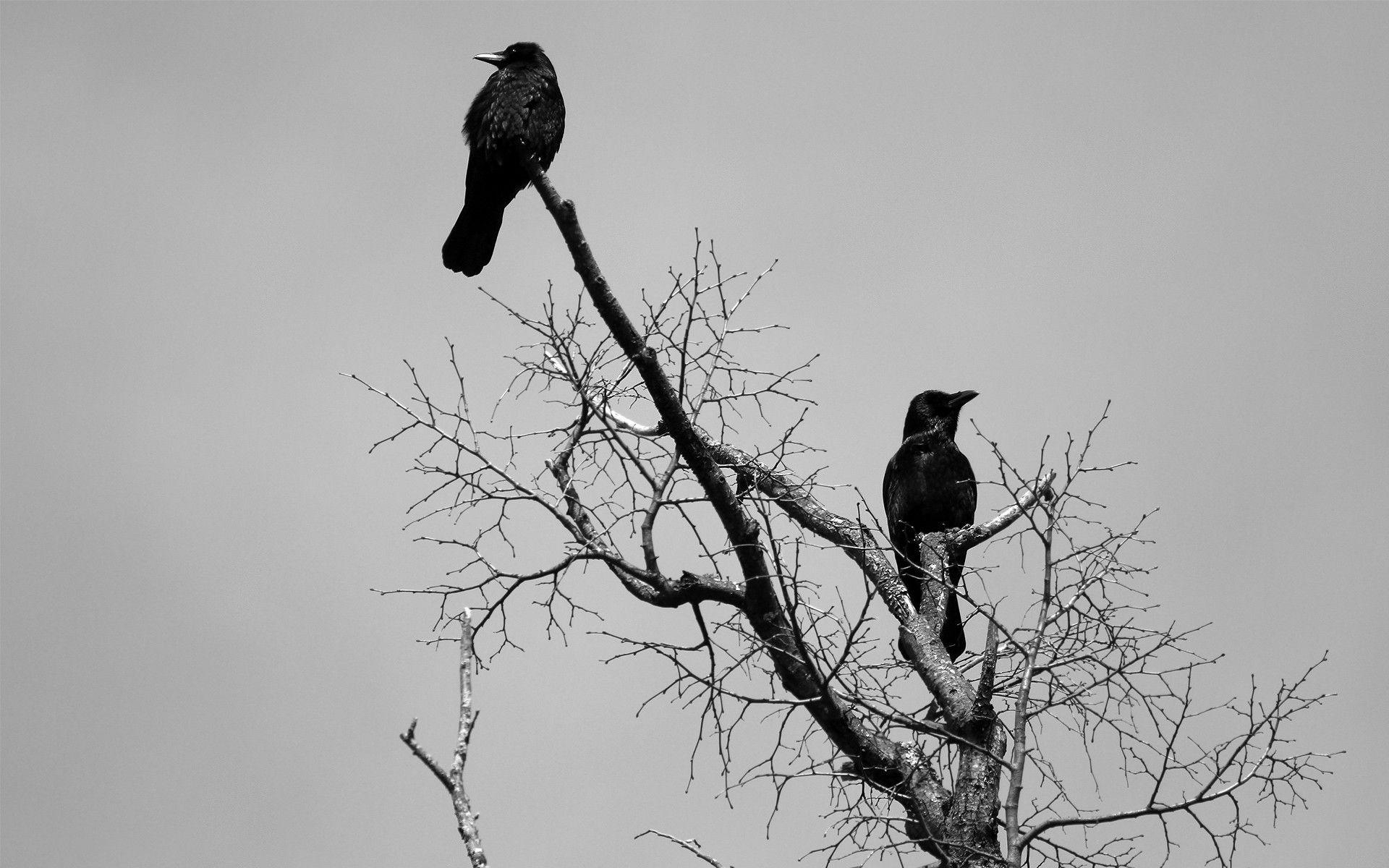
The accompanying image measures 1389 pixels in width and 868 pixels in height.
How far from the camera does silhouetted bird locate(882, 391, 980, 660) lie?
26.0 ft

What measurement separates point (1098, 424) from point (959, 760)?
154 centimetres

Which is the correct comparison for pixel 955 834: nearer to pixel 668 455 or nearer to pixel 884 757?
pixel 884 757

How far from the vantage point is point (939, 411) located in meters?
8.17

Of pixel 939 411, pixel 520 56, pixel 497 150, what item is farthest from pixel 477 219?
pixel 939 411

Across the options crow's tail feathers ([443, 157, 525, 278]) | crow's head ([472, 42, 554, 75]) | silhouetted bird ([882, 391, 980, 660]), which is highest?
crow's head ([472, 42, 554, 75])

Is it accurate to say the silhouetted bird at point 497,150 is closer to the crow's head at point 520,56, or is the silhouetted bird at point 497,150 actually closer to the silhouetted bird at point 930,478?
the crow's head at point 520,56

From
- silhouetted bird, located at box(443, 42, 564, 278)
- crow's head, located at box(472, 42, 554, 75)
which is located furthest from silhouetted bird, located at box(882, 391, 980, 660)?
crow's head, located at box(472, 42, 554, 75)

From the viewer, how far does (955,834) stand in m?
5.05

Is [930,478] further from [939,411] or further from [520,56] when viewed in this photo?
[520,56]

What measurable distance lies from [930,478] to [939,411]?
1.61 feet

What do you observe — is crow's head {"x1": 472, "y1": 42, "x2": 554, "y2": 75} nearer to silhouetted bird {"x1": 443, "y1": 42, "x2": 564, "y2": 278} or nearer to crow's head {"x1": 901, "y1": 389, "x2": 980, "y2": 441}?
silhouetted bird {"x1": 443, "y1": 42, "x2": 564, "y2": 278}

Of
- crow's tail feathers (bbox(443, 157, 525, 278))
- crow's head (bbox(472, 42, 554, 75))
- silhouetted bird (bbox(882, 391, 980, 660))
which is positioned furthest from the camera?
crow's head (bbox(472, 42, 554, 75))

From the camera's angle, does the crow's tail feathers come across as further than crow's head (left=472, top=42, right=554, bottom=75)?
No

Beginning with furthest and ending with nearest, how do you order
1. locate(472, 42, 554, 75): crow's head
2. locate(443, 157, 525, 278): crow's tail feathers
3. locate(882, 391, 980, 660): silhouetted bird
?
locate(472, 42, 554, 75): crow's head < locate(443, 157, 525, 278): crow's tail feathers < locate(882, 391, 980, 660): silhouetted bird
